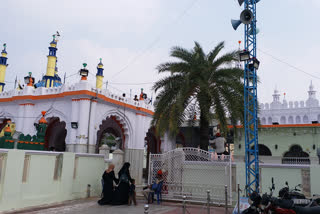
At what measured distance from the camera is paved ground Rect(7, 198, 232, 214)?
26.6 feet

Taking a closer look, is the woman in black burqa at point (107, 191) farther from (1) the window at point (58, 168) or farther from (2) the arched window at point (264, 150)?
(2) the arched window at point (264, 150)

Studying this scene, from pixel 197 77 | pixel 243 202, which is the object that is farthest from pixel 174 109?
pixel 243 202

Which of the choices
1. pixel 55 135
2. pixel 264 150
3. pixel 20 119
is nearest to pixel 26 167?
pixel 20 119

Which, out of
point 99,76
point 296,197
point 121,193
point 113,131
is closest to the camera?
point 296,197

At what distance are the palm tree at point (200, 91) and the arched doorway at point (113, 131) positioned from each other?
19.9ft

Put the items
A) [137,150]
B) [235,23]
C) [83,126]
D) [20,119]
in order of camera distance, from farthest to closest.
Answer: [137,150] < [20,119] < [83,126] < [235,23]

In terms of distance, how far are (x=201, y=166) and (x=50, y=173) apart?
5.28 meters

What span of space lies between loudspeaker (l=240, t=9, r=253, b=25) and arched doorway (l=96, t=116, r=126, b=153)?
10.6 metres

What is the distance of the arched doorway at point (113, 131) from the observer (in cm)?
1843

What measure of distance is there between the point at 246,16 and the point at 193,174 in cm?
611

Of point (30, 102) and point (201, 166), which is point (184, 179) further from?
point (30, 102)

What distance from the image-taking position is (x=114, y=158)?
12688mm

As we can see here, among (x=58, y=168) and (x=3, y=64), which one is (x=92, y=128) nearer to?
(x=58, y=168)

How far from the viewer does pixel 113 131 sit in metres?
20.0
